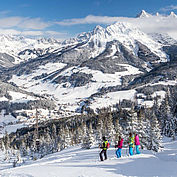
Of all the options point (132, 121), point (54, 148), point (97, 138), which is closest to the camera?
point (132, 121)

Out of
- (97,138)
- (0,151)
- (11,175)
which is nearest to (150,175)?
(11,175)

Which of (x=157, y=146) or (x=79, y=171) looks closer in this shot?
(x=79, y=171)

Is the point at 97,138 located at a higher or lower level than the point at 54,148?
higher

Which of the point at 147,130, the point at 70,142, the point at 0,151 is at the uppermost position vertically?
the point at 147,130

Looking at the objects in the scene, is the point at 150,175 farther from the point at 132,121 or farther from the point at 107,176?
the point at 132,121

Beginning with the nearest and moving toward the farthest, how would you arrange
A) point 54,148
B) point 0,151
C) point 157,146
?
point 157,146 → point 54,148 → point 0,151

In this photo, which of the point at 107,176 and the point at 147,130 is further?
the point at 147,130

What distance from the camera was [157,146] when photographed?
5109cm

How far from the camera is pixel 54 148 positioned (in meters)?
113

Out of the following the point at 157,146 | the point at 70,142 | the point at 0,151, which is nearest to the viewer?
the point at 157,146

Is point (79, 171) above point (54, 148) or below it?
above

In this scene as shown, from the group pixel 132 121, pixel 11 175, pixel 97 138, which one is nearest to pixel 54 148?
pixel 97 138

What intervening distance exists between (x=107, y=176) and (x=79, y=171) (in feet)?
11.3

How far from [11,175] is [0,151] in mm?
149524
